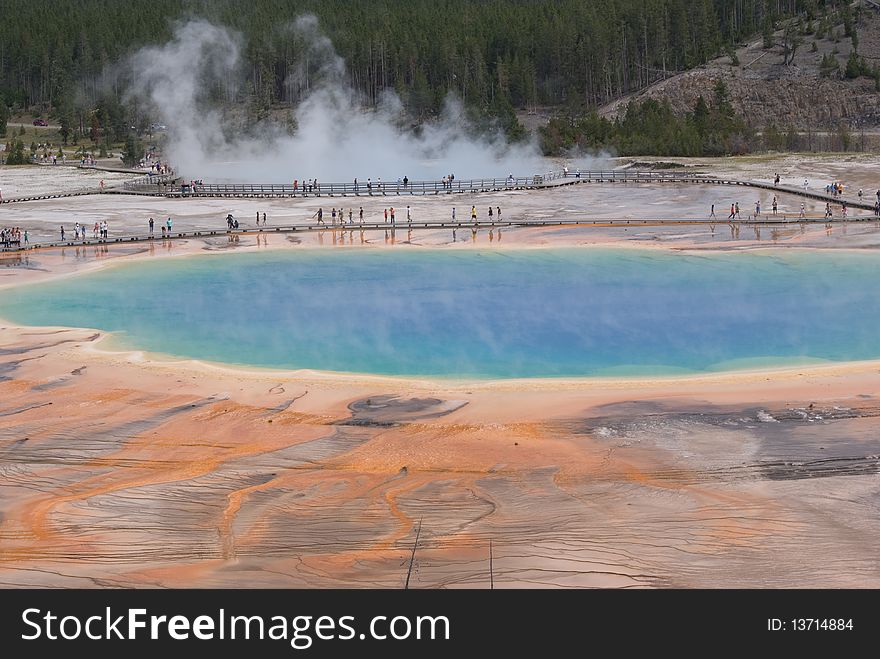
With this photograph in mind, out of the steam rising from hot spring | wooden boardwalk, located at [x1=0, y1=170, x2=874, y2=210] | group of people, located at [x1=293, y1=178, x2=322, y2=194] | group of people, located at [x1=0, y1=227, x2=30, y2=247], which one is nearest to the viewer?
group of people, located at [x1=0, y1=227, x2=30, y2=247]

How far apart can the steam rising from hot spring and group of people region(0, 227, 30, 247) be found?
19.4 m

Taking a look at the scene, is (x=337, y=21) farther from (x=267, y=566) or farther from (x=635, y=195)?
(x=267, y=566)

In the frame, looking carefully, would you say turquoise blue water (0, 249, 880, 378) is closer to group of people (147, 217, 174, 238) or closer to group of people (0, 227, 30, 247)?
group of people (147, 217, 174, 238)

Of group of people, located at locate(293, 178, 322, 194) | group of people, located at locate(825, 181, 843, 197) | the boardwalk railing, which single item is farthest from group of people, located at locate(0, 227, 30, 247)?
group of people, located at locate(825, 181, 843, 197)

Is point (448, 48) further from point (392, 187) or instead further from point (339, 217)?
point (339, 217)

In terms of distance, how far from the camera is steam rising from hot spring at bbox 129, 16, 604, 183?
6294 cm

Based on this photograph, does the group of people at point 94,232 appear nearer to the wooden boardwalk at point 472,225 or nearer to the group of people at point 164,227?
the wooden boardwalk at point 472,225

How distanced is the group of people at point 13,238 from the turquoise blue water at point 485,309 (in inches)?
212

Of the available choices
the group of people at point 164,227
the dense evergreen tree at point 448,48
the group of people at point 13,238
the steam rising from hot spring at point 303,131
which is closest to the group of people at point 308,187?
the steam rising from hot spring at point 303,131

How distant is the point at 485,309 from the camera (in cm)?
2845

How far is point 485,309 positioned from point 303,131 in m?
43.5

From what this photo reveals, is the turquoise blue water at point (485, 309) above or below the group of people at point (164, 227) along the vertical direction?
below

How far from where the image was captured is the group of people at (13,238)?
38.2m
